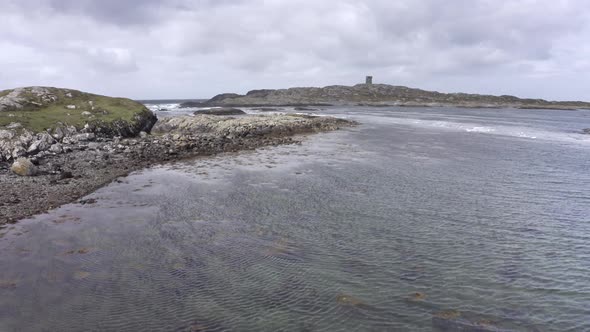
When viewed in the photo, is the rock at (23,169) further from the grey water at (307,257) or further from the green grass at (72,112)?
the green grass at (72,112)

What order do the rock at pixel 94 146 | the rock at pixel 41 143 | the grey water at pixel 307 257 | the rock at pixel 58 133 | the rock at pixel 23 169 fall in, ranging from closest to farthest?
the grey water at pixel 307 257, the rock at pixel 23 169, the rock at pixel 41 143, the rock at pixel 94 146, the rock at pixel 58 133

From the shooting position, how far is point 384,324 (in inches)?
394

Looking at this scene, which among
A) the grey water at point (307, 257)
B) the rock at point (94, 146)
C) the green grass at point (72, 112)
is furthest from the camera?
the green grass at point (72, 112)

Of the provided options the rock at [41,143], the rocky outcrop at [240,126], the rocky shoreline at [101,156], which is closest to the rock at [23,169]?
the rocky shoreline at [101,156]

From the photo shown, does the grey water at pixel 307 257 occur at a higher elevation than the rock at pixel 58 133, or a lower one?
lower

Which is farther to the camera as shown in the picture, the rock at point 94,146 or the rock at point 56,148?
the rock at point 94,146

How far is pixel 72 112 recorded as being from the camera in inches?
1949

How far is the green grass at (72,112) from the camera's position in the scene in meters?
41.6

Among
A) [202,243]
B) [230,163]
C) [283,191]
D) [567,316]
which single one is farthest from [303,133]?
[567,316]

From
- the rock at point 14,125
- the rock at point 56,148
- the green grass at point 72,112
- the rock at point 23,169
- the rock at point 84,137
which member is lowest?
the rock at point 23,169

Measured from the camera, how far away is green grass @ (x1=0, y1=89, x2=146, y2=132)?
136 ft

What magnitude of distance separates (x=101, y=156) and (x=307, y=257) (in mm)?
28366

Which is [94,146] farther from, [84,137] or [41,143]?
[41,143]

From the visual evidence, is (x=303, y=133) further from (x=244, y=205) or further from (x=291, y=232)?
(x=291, y=232)
